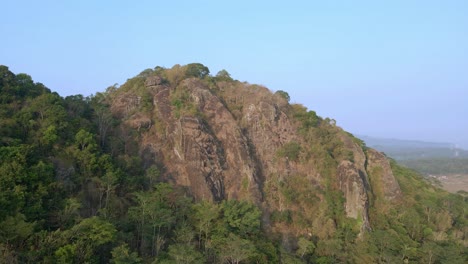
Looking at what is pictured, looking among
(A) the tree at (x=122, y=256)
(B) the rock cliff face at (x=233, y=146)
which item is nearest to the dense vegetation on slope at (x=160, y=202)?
(A) the tree at (x=122, y=256)

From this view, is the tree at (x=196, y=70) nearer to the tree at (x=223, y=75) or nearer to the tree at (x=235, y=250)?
the tree at (x=223, y=75)

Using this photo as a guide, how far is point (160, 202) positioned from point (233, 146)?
1042cm

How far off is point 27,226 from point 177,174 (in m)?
14.0

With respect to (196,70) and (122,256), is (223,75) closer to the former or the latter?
(196,70)

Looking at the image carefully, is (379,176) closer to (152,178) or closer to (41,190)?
(152,178)

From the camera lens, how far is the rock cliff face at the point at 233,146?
3191cm

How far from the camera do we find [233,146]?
113ft

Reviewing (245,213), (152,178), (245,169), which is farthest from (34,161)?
(245,169)

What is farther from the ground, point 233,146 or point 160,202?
point 233,146

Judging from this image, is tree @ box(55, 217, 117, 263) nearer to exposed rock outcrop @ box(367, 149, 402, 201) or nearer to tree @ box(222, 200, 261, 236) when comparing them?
tree @ box(222, 200, 261, 236)

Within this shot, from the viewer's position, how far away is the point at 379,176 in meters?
35.1

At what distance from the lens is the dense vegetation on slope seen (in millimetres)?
20984

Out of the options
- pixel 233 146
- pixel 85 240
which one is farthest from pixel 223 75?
pixel 85 240

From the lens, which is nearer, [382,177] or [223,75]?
[382,177]
